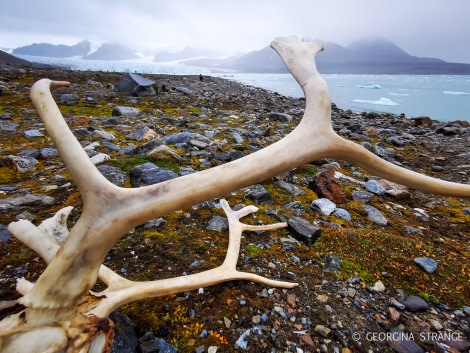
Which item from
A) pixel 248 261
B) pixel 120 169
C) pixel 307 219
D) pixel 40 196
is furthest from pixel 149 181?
pixel 307 219

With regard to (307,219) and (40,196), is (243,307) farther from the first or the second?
(40,196)

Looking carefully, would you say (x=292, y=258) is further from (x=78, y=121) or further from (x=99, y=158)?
(x=78, y=121)

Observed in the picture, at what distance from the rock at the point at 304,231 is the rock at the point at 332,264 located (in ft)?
0.90

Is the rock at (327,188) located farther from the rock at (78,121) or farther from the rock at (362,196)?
the rock at (78,121)

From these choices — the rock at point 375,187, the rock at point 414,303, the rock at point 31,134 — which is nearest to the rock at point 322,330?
the rock at point 414,303

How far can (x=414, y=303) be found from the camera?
219 centimetres

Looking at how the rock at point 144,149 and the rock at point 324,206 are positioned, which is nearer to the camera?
the rock at point 324,206

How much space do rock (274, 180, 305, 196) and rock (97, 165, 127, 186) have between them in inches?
93.9

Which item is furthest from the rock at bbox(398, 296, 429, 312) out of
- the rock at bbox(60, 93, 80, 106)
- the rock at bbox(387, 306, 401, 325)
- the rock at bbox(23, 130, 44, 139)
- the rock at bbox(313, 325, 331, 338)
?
the rock at bbox(60, 93, 80, 106)

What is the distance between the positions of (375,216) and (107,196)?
356 cm

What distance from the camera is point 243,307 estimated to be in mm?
1993

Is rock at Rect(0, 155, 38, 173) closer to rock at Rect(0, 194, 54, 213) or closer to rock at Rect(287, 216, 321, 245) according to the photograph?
rock at Rect(0, 194, 54, 213)

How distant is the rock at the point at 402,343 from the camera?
181cm

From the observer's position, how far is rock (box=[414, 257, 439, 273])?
2549 mm
